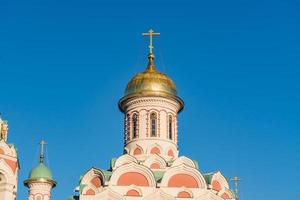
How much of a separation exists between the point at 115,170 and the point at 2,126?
7005 mm

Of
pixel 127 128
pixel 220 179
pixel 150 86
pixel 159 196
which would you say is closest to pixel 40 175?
pixel 127 128

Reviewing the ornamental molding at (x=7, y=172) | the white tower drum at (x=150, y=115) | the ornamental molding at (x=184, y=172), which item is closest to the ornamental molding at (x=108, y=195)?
the ornamental molding at (x=184, y=172)

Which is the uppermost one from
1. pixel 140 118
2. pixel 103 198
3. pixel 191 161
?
pixel 140 118

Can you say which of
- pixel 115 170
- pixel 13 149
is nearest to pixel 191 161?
pixel 115 170

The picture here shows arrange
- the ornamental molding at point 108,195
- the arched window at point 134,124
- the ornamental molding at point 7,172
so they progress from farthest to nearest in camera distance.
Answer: the arched window at point 134,124 → the ornamental molding at point 7,172 → the ornamental molding at point 108,195

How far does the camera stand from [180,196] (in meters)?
29.1

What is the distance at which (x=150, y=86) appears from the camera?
32062 mm

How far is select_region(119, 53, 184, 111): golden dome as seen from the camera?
105 ft

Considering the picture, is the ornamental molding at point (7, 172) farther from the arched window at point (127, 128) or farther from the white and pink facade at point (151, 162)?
the arched window at point (127, 128)

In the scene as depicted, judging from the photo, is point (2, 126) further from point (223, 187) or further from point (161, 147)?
point (223, 187)

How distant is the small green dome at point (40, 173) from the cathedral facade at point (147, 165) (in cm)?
12

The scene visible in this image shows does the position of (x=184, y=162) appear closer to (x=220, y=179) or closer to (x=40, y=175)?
(x=220, y=179)

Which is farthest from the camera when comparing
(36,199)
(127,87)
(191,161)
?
(36,199)

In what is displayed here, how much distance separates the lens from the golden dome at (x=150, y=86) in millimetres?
32062
